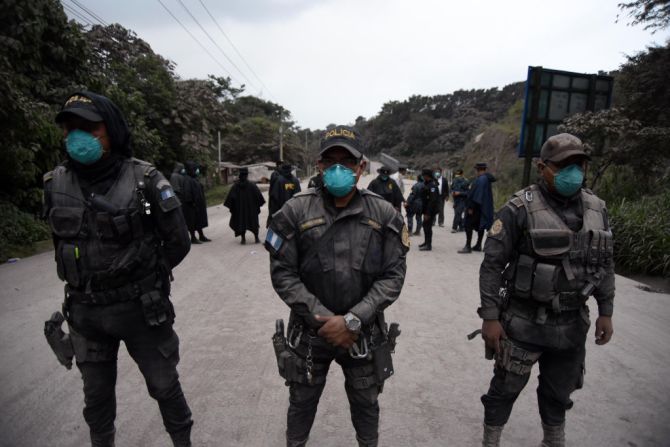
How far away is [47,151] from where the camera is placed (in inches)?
363

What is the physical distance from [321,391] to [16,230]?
887 cm

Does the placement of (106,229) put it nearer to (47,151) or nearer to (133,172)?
(133,172)

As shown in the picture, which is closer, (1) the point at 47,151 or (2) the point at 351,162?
(2) the point at 351,162

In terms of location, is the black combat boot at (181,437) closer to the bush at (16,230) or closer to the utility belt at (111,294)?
the utility belt at (111,294)

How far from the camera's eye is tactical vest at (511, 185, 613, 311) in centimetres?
218

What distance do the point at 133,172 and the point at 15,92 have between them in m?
6.31

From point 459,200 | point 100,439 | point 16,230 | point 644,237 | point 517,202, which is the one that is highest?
point 517,202

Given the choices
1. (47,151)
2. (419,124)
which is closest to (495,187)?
(47,151)

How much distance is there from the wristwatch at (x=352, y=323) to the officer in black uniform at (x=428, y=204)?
21.3ft

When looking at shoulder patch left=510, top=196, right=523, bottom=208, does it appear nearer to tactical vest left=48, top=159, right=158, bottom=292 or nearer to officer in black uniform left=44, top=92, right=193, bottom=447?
officer in black uniform left=44, top=92, right=193, bottom=447

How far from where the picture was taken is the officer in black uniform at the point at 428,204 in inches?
324

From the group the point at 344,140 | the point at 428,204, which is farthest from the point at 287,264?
the point at 428,204

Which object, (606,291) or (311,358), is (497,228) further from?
(311,358)

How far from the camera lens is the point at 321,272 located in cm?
203
